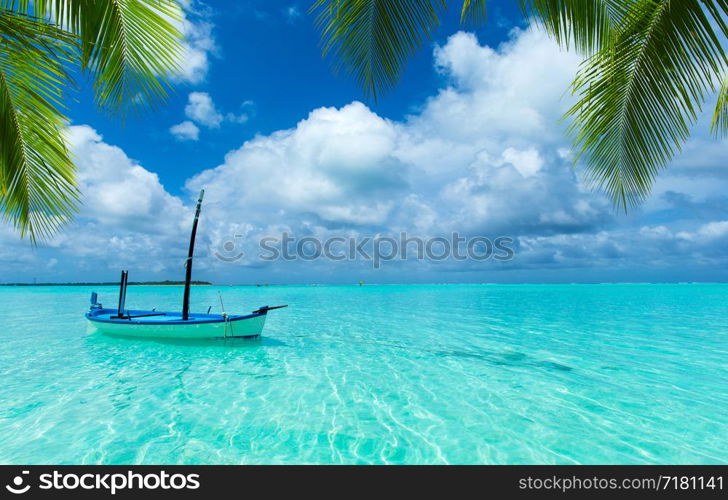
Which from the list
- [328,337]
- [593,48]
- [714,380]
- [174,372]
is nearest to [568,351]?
[714,380]

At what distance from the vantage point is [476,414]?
6.49 m

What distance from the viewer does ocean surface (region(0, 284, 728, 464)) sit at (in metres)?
5.21

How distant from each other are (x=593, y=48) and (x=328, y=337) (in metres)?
13.9

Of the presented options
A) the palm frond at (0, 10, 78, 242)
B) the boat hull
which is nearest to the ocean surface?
the boat hull

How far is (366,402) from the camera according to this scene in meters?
7.15

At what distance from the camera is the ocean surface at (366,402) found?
5207mm

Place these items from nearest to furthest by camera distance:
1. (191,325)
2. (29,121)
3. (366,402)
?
(29,121)
(366,402)
(191,325)

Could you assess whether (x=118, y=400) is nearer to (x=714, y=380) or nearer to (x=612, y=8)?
(x=612, y=8)

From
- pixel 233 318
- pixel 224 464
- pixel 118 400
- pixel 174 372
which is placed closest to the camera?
pixel 224 464

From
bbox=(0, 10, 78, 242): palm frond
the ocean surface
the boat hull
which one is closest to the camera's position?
bbox=(0, 10, 78, 242): palm frond
